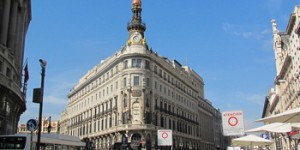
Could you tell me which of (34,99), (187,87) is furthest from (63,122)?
(34,99)

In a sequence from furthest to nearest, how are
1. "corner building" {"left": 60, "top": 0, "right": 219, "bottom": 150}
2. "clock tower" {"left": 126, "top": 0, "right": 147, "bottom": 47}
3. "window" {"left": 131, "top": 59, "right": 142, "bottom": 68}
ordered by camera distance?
1. "clock tower" {"left": 126, "top": 0, "right": 147, "bottom": 47}
2. "window" {"left": 131, "top": 59, "right": 142, "bottom": 68}
3. "corner building" {"left": 60, "top": 0, "right": 219, "bottom": 150}

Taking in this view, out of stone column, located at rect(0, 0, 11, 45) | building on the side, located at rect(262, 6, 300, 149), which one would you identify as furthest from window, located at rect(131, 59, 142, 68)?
stone column, located at rect(0, 0, 11, 45)

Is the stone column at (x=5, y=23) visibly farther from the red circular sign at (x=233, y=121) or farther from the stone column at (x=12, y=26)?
the red circular sign at (x=233, y=121)

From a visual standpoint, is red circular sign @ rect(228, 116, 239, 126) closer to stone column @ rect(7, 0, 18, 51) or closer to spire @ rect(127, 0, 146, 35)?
stone column @ rect(7, 0, 18, 51)

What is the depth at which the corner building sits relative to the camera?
58.4 m

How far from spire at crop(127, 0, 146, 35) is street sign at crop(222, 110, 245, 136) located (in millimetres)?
55485

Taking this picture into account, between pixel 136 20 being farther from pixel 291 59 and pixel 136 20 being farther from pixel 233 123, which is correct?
pixel 233 123

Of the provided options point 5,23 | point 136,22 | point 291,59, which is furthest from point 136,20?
point 5,23

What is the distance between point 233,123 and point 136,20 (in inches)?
2235

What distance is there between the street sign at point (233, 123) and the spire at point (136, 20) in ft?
182

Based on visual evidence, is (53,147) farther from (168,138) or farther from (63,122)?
(63,122)

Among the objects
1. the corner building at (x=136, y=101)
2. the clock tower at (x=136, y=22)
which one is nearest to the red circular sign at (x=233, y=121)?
the corner building at (x=136, y=101)

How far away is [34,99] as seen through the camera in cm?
1925

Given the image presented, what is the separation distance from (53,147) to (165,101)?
40.8m
